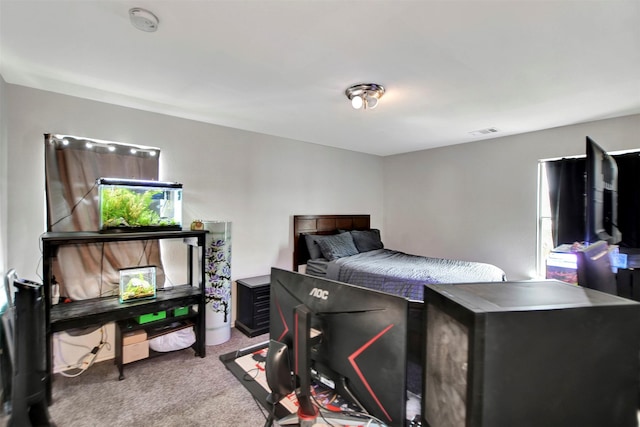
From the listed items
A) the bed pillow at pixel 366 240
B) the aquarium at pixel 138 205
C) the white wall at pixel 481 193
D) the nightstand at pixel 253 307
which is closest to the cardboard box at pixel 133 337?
the aquarium at pixel 138 205

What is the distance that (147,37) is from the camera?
5.50 feet

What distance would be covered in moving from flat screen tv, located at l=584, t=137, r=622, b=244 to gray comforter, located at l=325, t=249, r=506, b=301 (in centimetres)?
132

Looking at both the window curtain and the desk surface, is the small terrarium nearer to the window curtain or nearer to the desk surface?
the window curtain

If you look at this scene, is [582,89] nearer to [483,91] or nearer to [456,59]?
[483,91]

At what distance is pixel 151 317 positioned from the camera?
258cm

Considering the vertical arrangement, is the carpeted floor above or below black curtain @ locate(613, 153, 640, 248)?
below

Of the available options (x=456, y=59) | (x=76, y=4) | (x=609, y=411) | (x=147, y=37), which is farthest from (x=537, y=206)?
(x=76, y=4)

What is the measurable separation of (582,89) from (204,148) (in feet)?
11.8

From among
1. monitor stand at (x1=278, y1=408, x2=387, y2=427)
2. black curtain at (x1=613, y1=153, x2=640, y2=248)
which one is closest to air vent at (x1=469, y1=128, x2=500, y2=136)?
black curtain at (x1=613, y1=153, x2=640, y2=248)

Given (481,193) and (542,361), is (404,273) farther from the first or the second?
(542,361)

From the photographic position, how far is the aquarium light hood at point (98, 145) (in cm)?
246

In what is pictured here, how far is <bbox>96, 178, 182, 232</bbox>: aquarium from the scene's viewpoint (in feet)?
8.01

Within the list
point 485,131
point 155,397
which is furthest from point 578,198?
point 155,397

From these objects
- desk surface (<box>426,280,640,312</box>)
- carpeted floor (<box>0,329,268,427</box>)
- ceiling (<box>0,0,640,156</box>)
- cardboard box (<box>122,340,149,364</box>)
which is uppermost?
ceiling (<box>0,0,640,156</box>)
